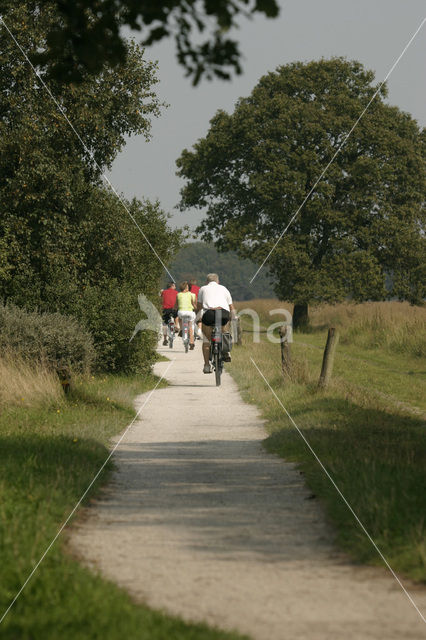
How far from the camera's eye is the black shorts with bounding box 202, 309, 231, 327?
16734 mm

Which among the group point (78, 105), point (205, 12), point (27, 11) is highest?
point (27, 11)

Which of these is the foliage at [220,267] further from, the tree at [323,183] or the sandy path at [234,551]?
the sandy path at [234,551]

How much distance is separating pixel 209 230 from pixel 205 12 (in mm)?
40159

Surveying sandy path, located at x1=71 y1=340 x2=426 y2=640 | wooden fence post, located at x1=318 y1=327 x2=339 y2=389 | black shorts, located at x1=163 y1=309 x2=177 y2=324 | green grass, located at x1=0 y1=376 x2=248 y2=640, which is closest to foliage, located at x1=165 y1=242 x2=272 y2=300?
black shorts, located at x1=163 y1=309 x2=177 y2=324

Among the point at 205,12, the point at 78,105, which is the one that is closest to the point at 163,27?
the point at 205,12

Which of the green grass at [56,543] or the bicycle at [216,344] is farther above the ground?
the bicycle at [216,344]

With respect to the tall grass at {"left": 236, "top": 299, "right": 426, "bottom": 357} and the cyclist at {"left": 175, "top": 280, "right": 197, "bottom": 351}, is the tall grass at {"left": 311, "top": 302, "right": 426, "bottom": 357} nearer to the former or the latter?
the tall grass at {"left": 236, "top": 299, "right": 426, "bottom": 357}

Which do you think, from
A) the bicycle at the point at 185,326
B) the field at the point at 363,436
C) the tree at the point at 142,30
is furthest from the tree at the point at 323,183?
the tree at the point at 142,30

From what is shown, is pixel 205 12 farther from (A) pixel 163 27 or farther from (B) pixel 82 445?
(B) pixel 82 445

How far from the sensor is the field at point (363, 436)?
6211mm

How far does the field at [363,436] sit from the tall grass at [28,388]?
10.6 ft

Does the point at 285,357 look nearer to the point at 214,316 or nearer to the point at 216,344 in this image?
the point at 216,344

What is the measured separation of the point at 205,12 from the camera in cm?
564

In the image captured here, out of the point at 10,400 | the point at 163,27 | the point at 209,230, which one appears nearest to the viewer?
the point at 163,27
